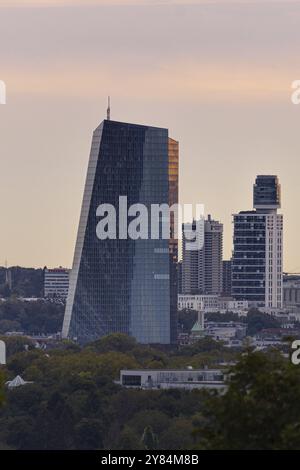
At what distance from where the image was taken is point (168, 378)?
13375 cm

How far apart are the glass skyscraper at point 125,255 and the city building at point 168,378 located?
174 feet

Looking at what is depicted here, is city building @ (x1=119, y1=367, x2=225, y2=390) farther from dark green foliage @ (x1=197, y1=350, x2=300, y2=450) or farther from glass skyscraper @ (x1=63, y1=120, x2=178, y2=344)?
dark green foliage @ (x1=197, y1=350, x2=300, y2=450)

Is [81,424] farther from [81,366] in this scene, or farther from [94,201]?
[94,201]

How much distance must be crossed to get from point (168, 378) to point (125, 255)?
62.9 metres

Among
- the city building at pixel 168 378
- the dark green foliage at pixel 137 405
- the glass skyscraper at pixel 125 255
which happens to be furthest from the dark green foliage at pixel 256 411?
the glass skyscraper at pixel 125 255

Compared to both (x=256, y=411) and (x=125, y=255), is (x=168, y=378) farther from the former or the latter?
(x=256, y=411)

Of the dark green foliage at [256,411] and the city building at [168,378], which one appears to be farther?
the city building at [168,378]

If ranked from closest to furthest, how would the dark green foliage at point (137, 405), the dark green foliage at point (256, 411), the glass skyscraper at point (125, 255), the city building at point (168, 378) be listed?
the dark green foliage at point (256, 411), the dark green foliage at point (137, 405), the city building at point (168, 378), the glass skyscraper at point (125, 255)

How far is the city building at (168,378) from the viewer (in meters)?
128

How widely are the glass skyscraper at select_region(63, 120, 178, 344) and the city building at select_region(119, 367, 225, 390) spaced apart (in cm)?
5307

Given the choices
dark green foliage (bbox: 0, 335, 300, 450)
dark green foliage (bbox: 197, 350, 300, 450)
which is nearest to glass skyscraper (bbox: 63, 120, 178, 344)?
dark green foliage (bbox: 0, 335, 300, 450)

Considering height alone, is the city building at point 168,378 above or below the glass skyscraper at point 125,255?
below

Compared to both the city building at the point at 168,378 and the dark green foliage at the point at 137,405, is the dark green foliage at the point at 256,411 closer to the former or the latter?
the dark green foliage at the point at 137,405

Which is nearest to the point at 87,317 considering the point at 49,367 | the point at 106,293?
the point at 106,293
